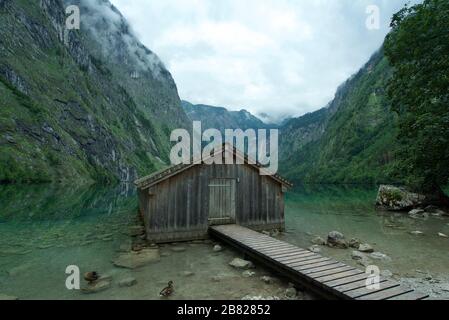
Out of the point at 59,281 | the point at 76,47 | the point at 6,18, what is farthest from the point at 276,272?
the point at 76,47

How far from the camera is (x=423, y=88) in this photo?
24.4m

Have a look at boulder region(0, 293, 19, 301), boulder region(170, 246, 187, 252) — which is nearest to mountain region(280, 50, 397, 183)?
boulder region(170, 246, 187, 252)

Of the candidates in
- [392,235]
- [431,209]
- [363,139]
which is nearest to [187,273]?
[392,235]

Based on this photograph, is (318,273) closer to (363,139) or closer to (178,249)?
(178,249)

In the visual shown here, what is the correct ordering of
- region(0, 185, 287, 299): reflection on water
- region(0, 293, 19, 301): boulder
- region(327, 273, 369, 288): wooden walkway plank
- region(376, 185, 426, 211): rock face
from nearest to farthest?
region(327, 273, 369, 288): wooden walkway plank → region(0, 293, 19, 301): boulder → region(0, 185, 287, 299): reflection on water → region(376, 185, 426, 211): rock face

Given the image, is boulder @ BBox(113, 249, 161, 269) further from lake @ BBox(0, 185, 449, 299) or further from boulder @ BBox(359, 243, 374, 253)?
boulder @ BBox(359, 243, 374, 253)

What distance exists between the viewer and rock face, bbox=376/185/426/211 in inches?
1177

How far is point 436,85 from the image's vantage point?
23078 millimetres

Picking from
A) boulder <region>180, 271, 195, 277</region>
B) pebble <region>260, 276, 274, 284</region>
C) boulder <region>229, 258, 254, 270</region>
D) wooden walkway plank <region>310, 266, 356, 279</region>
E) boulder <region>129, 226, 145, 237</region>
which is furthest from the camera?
boulder <region>129, 226, 145, 237</region>

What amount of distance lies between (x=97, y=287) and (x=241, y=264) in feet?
16.9

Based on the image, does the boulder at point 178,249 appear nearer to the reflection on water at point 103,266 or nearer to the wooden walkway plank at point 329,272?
the reflection on water at point 103,266

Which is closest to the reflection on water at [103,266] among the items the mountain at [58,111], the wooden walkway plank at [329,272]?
the wooden walkway plank at [329,272]

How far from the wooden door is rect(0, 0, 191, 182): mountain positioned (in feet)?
201

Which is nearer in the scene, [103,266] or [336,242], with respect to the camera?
[103,266]
